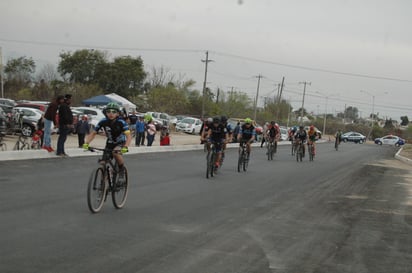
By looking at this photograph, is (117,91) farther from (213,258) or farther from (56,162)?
(213,258)

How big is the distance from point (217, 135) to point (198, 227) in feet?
27.6

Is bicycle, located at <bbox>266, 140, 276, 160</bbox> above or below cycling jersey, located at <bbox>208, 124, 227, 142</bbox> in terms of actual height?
below

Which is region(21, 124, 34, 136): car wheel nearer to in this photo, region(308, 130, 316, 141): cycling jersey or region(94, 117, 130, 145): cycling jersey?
region(308, 130, 316, 141): cycling jersey

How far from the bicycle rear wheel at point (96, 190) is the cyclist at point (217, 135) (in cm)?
747

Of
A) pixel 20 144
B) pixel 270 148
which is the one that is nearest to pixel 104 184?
pixel 20 144

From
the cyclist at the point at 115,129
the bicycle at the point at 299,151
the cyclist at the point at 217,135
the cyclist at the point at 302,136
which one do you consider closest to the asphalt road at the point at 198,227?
the cyclist at the point at 115,129

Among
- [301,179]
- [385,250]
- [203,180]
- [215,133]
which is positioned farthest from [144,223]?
[301,179]

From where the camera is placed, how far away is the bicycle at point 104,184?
9.29 m

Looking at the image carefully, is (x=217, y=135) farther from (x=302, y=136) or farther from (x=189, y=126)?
(x=189, y=126)

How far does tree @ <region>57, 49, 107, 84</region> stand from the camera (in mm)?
82506

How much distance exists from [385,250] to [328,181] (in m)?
10.7

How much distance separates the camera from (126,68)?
83.2 meters

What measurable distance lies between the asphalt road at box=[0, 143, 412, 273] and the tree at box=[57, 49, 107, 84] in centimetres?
6812

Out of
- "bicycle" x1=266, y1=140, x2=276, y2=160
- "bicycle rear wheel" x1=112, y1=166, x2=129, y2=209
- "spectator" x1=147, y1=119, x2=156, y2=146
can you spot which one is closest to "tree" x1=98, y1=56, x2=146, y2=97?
"spectator" x1=147, y1=119, x2=156, y2=146
